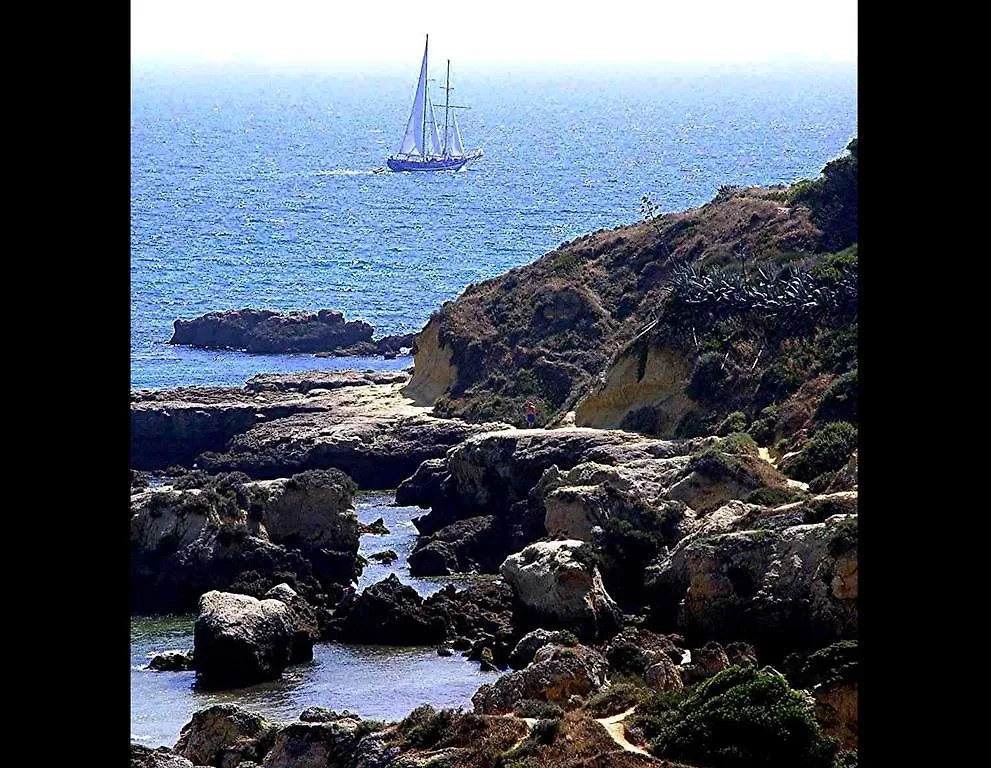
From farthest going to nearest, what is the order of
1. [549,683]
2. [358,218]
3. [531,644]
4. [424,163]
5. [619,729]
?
[424,163]
[358,218]
[531,644]
[549,683]
[619,729]

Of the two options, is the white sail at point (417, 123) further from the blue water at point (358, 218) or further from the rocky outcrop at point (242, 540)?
the rocky outcrop at point (242, 540)

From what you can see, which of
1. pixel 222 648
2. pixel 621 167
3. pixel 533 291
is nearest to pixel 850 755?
pixel 222 648

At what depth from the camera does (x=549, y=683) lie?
22062 millimetres

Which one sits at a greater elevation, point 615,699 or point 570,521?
point 615,699

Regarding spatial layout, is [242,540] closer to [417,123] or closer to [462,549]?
[462,549]

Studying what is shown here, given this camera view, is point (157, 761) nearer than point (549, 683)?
Yes

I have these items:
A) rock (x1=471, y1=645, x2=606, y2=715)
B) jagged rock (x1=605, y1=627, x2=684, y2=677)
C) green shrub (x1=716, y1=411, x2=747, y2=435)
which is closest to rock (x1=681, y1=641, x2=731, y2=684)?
jagged rock (x1=605, y1=627, x2=684, y2=677)

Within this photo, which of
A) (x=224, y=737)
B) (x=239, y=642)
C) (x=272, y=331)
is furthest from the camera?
(x=272, y=331)

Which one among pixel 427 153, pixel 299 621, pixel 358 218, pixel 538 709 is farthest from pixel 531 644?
pixel 427 153

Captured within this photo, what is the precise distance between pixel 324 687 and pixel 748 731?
42.6 ft

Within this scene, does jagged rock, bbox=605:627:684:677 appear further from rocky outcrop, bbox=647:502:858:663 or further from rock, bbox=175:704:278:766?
rock, bbox=175:704:278:766

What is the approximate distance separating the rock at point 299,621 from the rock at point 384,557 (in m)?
5.06

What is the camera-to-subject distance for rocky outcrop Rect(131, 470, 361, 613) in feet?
120
